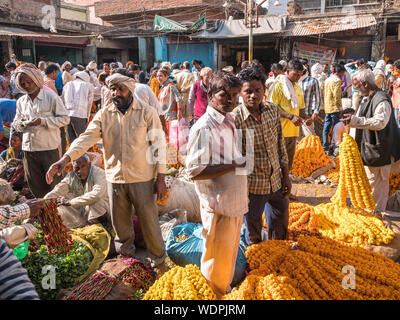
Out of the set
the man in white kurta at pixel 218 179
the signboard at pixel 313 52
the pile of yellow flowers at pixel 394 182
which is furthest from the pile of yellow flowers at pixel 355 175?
the signboard at pixel 313 52

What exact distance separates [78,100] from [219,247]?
535cm

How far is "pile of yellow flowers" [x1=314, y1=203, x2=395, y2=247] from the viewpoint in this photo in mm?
3484

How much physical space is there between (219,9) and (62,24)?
9.81 metres

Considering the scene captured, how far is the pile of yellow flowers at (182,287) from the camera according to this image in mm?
2285

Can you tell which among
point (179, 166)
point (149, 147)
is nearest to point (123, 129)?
point (149, 147)

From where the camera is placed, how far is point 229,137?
2.55m

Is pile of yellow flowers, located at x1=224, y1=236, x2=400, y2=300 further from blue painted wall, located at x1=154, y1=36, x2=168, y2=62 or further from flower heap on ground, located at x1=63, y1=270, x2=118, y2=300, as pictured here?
blue painted wall, located at x1=154, y1=36, x2=168, y2=62

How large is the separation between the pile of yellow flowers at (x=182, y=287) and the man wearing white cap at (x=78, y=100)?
522 centimetres

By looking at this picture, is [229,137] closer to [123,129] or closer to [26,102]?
[123,129]

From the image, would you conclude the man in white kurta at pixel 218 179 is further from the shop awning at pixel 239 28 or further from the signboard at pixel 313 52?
the signboard at pixel 313 52

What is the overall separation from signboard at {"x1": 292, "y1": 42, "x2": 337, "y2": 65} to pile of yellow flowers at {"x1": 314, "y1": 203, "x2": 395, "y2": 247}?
15.1 m

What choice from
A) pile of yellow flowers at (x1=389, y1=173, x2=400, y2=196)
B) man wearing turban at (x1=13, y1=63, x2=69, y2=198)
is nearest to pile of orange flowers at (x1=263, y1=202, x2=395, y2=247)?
pile of yellow flowers at (x1=389, y1=173, x2=400, y2=196)

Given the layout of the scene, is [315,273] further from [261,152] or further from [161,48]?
[161,48]

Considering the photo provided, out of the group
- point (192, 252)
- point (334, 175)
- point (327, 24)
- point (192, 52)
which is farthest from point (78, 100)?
point (192, 52)
